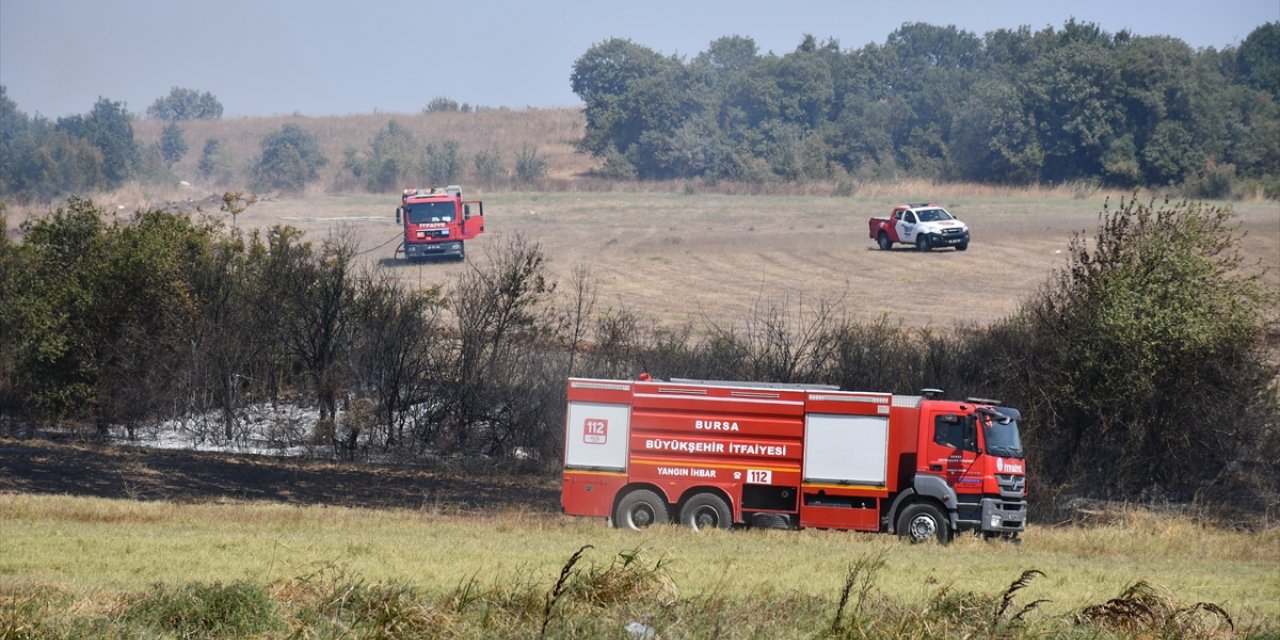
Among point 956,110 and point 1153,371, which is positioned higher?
point 956,110

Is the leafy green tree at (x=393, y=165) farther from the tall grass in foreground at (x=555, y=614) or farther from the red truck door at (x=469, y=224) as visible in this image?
the tall grass in foreground at (x=555, y=614)

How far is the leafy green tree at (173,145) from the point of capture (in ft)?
443

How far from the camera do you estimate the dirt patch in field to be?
79.4ft

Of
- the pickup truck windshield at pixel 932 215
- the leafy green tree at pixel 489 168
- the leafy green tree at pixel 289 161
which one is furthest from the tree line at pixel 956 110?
the pickup truck windshield at pixel 932 215

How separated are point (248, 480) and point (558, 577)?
13523mm

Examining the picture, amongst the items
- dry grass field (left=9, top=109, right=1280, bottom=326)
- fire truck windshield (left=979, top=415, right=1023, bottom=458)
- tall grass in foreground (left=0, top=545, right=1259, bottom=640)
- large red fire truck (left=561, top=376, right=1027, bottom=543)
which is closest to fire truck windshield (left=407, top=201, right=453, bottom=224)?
→ dry grass field (left=9, top=109, right=1280, bottom=326)

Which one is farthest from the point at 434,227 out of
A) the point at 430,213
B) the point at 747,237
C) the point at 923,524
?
the point at 923,524

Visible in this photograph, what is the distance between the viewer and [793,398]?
21.2 meters

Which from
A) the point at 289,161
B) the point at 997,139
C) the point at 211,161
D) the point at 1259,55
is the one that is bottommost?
the point at 211,161

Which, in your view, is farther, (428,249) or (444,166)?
(444,166)

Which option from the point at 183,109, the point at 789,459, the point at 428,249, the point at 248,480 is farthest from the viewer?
the point at 183,109

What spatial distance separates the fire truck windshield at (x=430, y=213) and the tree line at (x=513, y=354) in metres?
17.6

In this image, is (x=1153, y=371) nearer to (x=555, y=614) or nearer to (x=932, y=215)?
(x=555, y=614)

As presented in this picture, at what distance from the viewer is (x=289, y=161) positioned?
109188 mm
